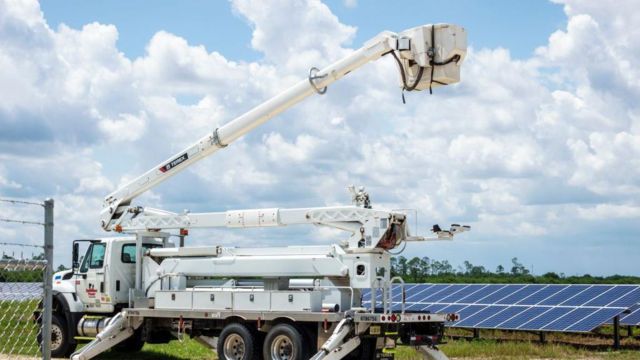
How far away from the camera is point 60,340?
21125 millimetres

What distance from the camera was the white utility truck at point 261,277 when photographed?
55.1 ft

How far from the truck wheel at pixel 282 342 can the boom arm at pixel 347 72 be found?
5.32m

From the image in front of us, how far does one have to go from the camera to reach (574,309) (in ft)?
78.8

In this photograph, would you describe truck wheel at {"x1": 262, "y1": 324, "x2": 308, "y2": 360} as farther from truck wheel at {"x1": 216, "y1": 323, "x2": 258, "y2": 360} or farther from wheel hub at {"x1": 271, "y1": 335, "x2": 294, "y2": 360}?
truck wheel at {"x1": 216, "y1": 323, "x2": 258, "y2": 360}

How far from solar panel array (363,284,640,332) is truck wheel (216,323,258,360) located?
538 cm

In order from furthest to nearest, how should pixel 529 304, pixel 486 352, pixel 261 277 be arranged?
pixel 529 304, pixel 486 352, pixel 261 277

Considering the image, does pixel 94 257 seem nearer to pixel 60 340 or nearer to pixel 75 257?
pixel 75 257

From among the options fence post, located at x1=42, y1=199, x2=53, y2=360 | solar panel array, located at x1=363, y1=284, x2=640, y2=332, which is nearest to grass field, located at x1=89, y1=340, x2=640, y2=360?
solar panel array, located at x1=363, y1=284, x2=640, y2=332

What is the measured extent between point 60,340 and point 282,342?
707 centimetres

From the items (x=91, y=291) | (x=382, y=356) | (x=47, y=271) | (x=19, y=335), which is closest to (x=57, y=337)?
(x=91, y=291)

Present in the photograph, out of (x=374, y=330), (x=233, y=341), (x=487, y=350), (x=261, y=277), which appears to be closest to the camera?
(x=374, y=330)

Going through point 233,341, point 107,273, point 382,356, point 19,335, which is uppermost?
point 107,273

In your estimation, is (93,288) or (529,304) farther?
(529,304)

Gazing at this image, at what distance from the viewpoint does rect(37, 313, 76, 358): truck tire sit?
21.0 m
